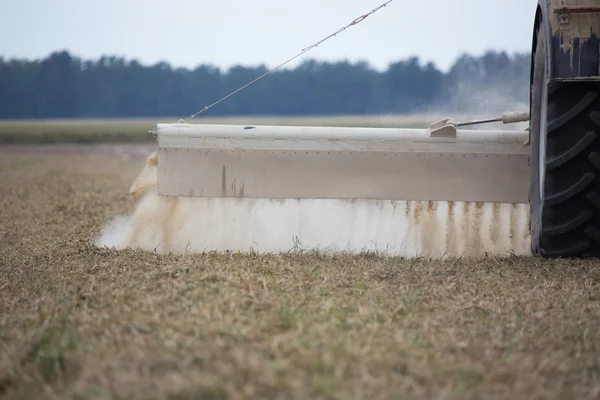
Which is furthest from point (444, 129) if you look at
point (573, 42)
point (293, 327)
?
point (293, 327)

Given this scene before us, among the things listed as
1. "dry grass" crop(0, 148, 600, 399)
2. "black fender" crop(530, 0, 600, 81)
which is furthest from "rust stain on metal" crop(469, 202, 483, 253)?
"black fender" crop(530, 0, 600, 81)

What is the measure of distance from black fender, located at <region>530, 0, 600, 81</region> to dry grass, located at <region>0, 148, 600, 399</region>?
1.05m

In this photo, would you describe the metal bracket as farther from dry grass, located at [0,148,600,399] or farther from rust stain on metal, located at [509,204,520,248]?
dry grass, located at [0,148,600,399]

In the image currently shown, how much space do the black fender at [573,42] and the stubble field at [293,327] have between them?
3.42 feet

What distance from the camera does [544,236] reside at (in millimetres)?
4582

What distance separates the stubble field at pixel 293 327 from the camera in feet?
8.00

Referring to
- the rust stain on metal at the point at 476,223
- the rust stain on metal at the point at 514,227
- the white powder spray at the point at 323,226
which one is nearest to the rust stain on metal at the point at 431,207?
the white powder spray at the point at 323,226

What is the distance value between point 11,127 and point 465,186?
33285mm

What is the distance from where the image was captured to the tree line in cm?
804

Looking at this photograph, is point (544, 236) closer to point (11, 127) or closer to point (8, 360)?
point (8, 360)

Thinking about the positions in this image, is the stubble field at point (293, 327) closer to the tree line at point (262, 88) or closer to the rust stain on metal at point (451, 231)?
the rust stain on metal at point (451, 231)

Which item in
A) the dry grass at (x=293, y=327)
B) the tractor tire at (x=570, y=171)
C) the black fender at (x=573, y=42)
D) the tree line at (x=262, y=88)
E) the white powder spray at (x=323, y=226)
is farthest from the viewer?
the tree line at (x=262, y=88)

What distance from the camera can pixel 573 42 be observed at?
4.28 meters

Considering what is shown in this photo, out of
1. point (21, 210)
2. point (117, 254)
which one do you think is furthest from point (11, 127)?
point (117, 254)
